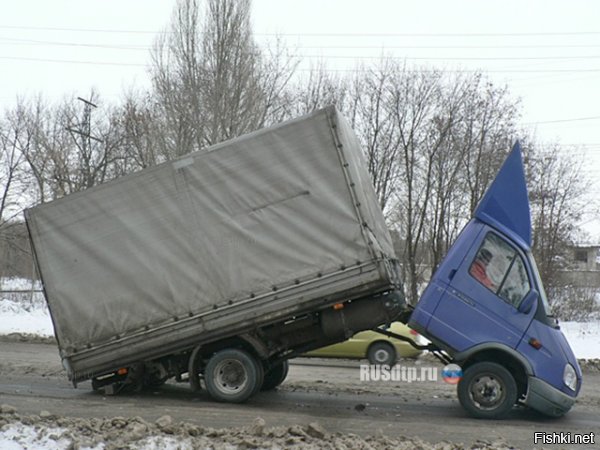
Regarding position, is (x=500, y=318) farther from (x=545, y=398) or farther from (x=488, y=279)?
(x=545, y=398)

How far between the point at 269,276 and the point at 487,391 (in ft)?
10.8

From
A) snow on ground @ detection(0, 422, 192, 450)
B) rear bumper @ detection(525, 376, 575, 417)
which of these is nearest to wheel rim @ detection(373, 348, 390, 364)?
rear bumper @ detection(525, 376, 575, 417)

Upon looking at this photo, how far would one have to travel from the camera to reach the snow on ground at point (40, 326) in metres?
18.3

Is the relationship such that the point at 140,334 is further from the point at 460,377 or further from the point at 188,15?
the point at 188,15

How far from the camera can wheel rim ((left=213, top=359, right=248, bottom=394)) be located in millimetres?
9242

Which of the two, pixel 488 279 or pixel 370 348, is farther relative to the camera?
pixel 370 348

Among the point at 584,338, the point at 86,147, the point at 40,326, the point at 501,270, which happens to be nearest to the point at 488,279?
the point at 501,270

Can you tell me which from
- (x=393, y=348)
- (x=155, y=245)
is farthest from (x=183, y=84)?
(x=155, y=245)

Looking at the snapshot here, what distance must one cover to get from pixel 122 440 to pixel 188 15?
2505 cm

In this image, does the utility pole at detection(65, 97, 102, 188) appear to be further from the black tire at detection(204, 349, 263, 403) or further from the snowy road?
the black tire at detection(204, 349, 263, 403)

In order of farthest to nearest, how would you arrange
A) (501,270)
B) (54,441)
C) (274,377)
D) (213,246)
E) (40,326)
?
(40,326) < (274,377) < (213,246) < (501,270) < (54,441)

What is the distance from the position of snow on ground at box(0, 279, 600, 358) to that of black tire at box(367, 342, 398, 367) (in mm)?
5713

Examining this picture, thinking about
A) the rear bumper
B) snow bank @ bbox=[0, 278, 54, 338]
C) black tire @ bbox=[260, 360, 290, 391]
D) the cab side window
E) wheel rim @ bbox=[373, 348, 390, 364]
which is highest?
snow bank @ bbox=[0, 278, 54, 338]

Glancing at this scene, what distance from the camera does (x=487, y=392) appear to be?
27.8ft
